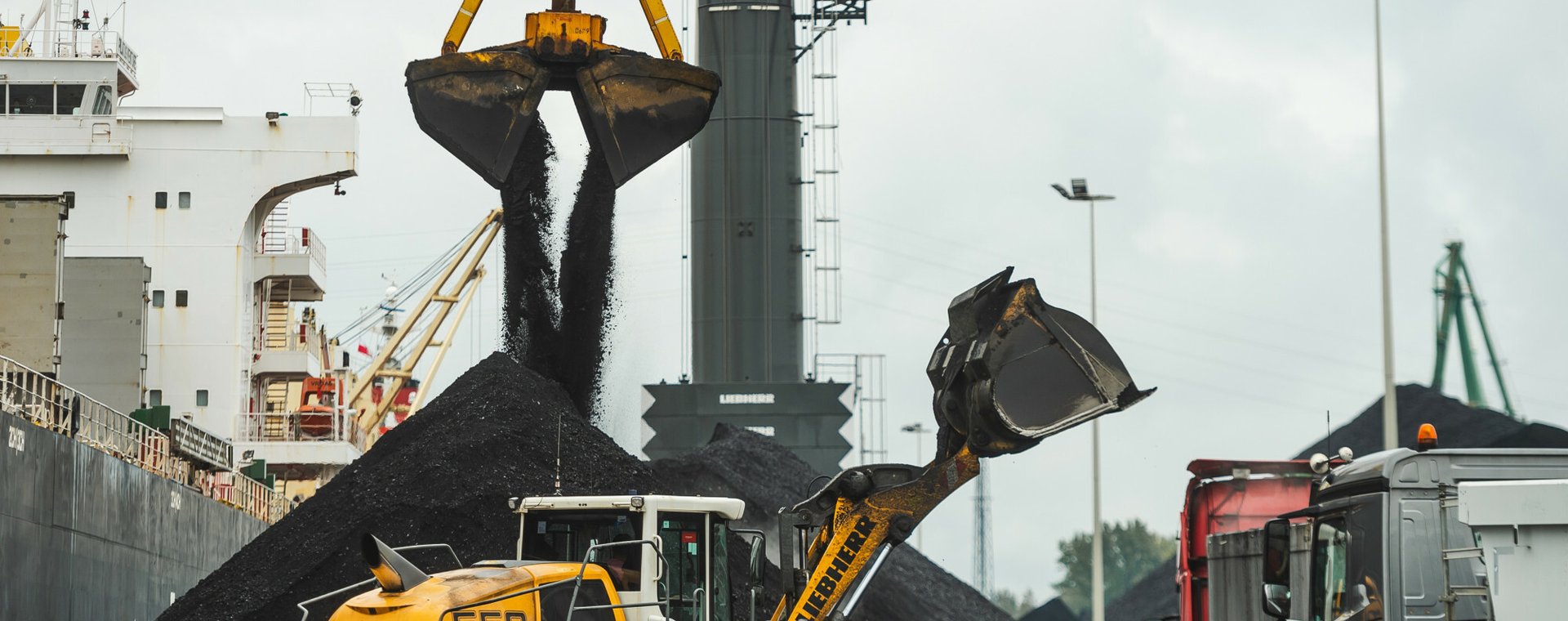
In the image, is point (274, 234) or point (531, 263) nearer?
point (531, 263)

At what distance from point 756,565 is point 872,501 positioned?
95 centimetres

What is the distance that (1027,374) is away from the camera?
37.8 feet

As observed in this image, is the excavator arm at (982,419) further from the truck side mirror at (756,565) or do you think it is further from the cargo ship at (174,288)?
the cargo ship at (174,288)

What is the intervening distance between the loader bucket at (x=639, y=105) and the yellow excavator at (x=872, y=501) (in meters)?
10.9

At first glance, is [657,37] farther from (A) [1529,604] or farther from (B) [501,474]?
(A) [1529,604]

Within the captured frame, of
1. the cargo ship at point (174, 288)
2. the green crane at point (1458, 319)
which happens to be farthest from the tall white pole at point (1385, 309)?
the cargo ship at point (174, 288)

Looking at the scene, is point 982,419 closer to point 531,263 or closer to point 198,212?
point 531,263

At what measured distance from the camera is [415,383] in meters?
83.2

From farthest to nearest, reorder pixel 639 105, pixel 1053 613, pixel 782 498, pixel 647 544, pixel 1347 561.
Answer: pixel 1053 613, pixel 782 498, pixel 639 105, pixel 647 544, pixel 1347 561

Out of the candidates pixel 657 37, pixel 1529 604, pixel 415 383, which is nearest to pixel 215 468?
pixel 657 37

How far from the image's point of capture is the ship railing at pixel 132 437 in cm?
2716

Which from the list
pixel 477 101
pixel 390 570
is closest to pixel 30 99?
pixel 477 101

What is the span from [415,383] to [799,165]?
38326mm

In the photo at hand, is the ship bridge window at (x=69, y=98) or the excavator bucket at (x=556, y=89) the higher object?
the ship bridge window at (x=69, y=98)
